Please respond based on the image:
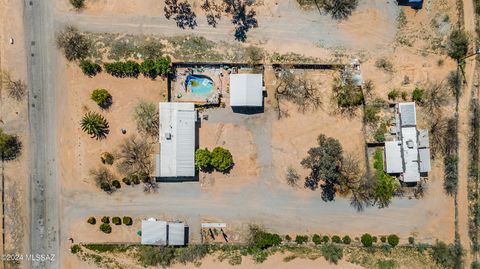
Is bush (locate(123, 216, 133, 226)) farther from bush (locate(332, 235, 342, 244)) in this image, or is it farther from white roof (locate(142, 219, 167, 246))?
bush (locate(332, 235, 342, 244))

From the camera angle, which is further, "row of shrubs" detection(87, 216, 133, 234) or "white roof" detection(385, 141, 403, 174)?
"white roof" detection(385, 141, 403, 174)

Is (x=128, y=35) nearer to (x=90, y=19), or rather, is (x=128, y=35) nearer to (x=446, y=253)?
(x=90, y=19)

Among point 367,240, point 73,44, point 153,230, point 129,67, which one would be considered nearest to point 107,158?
point 153,230

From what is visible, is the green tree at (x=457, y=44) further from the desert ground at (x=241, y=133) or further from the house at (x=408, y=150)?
the house at (x=408, y=150)

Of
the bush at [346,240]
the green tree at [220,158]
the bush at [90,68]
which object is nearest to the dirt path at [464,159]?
the bush at [346,240]

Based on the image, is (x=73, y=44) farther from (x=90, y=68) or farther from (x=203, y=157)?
(x=203, y=157)

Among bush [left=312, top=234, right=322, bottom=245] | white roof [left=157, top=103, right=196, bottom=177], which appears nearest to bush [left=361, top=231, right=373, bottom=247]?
bush [left=312, top=234, right=322, bottom=245]

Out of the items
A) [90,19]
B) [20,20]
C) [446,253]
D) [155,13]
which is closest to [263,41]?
[155,13]
